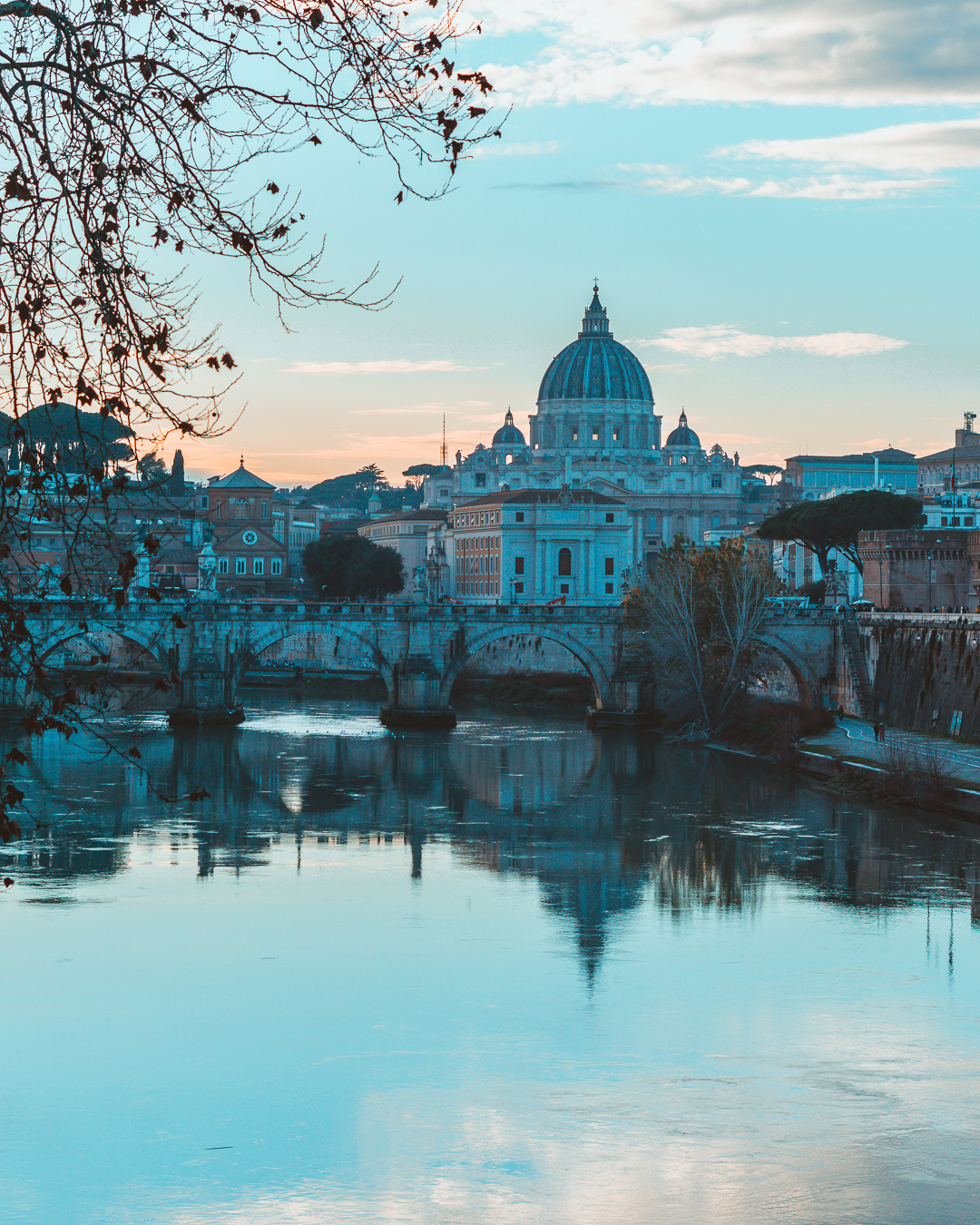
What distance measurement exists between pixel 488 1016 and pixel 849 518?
157 feet

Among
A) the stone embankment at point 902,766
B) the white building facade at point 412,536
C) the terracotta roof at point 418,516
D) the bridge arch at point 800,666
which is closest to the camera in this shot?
the stone embankment at point 902,766

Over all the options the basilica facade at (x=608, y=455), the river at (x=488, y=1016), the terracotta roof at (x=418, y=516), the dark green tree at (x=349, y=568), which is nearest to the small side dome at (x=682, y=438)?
the basilica facade at (x=608, y=455)

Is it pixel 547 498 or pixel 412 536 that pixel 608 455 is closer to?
pixel 412 536

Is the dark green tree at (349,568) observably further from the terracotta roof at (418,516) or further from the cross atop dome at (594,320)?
the cross atop dome at (594,320)

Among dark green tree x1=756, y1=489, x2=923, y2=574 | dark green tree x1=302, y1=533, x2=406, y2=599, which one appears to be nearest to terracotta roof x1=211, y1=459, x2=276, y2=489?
dark green tree x1=302, y1=533, x2=406, y2=599

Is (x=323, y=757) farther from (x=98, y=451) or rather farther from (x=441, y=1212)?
(x=98, y=451)

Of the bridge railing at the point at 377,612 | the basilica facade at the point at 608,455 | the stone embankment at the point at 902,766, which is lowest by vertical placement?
the stone embankment at the point at 902,766

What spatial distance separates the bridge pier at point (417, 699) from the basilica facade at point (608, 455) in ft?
210

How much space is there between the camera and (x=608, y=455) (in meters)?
121

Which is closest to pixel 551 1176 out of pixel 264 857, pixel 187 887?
pixel 187 887

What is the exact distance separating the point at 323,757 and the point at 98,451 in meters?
31.4

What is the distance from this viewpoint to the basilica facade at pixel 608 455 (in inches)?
4567

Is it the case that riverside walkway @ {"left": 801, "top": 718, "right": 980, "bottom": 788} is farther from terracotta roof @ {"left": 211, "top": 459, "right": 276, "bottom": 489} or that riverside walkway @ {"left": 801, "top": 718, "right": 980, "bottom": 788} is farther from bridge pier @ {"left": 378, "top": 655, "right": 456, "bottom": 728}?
terracotta roof @ {"left": 211, "top": 459, "right": 276, "bottom": 489}

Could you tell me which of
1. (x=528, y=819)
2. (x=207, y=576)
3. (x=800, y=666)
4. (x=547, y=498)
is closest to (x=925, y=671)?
(x=800, y=666)
